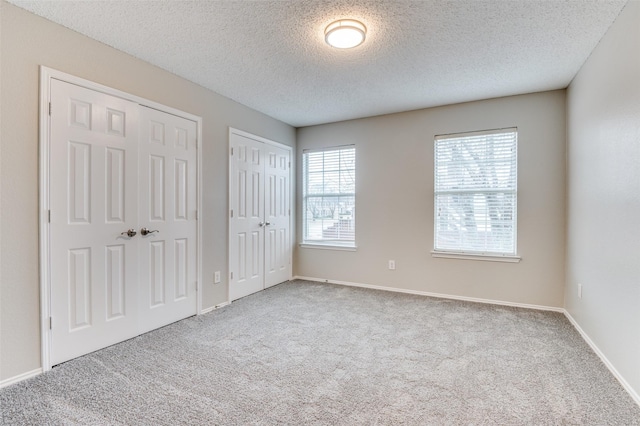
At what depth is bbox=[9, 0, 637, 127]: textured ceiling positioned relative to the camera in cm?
203

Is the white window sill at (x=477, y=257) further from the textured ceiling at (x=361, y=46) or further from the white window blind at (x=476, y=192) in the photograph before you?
the textured ceiling at (x=361, y=46)

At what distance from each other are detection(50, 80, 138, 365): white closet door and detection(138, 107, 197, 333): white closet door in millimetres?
105

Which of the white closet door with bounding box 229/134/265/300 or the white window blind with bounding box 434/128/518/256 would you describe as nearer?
the white window blind with bounding box 434/128/518/256

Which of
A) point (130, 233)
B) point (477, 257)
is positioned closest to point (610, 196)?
point (477, 257)

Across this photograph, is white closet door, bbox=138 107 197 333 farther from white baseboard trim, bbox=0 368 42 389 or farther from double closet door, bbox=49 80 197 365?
white baseboard trim, bbox=0 368 42 389

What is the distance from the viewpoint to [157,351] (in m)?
2.44

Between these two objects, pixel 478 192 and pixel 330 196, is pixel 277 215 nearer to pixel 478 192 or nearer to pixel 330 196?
pixel 330 196

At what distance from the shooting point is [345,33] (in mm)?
2195

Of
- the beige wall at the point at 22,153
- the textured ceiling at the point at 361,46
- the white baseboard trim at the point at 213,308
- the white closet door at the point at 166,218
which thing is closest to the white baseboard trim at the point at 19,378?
the beige wall at the point at 22,153

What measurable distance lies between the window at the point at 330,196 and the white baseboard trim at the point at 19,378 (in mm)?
3390

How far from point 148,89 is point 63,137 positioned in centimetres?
88

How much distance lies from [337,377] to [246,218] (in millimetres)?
2407

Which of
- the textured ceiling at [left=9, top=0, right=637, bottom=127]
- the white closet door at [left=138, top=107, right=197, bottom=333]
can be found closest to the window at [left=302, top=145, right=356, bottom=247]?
the textured ceiling at [left=9, top=0, right=637, bottom=127]

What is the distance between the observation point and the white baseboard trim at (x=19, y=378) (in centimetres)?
194
